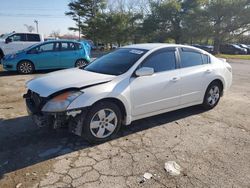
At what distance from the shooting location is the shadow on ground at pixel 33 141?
362cm

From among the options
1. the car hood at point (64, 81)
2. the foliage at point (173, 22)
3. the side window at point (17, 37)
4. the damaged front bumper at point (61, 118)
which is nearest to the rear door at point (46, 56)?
the side window at point (17, 37)


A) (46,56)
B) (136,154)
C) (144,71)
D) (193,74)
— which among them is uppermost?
(46,56)

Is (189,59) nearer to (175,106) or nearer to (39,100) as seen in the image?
(175,106)

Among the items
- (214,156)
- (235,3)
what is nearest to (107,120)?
(214,156)

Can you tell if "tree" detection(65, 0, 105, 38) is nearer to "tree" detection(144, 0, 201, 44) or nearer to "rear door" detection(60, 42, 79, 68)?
"tree" detection(144, 0, 201, 44)

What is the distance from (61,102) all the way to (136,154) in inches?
52.9

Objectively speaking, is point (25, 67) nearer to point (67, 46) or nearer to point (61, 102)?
point (67, 46)

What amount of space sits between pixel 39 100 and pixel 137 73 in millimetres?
1654

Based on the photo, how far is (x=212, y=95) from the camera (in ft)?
Result: 19.6

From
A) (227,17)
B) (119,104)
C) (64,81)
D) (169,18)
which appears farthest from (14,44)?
(169,18)

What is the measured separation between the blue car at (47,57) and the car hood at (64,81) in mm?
6953

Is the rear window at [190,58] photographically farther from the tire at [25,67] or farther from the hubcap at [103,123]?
the tire at [25,67]

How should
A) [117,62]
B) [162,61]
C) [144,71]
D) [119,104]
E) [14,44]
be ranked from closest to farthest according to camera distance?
[119,104], [144,71], [117,62], [162,61], [14,44]

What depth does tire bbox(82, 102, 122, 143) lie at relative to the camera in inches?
157
